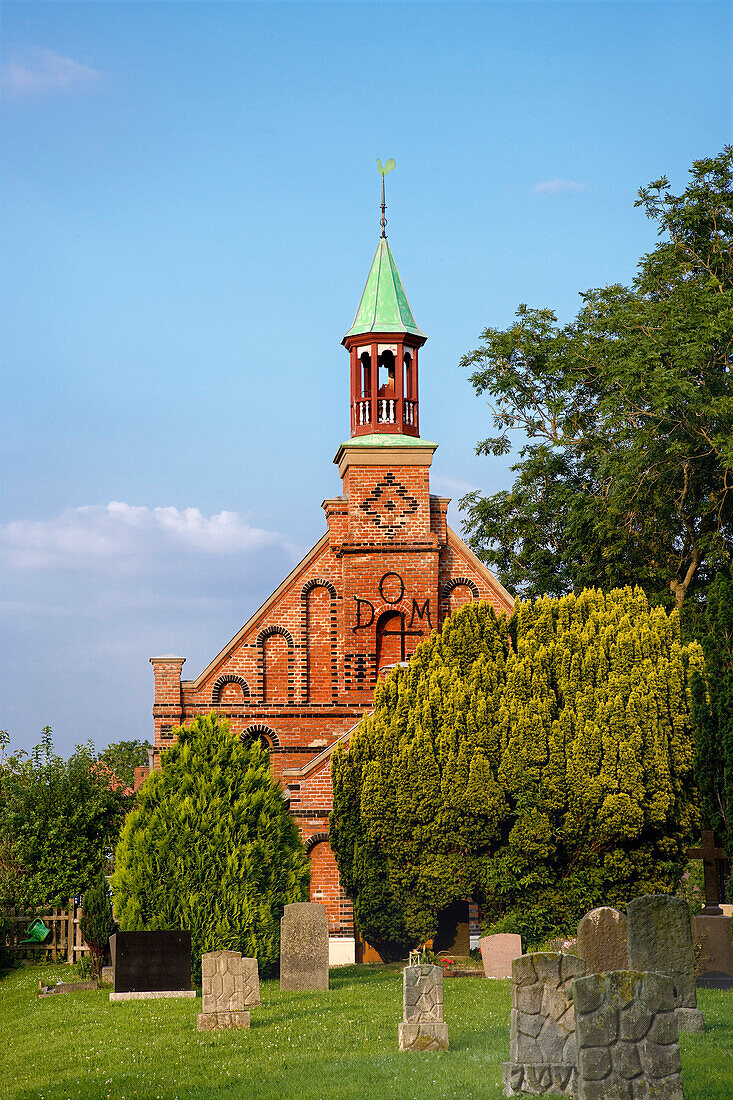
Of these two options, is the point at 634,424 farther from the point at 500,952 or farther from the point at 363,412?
the point at 500,952

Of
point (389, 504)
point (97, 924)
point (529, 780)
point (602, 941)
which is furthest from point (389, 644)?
point (602, 941)

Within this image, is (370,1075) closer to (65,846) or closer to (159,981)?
(159,981)

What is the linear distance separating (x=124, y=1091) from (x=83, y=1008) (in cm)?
792

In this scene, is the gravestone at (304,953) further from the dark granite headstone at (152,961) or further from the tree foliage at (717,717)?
the tree foliage at (717,717)

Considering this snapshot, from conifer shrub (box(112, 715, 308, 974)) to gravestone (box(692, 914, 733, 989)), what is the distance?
7.92 metres

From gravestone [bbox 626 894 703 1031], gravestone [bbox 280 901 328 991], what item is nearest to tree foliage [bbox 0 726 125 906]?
gravestone [bbox 280 901 328 991]

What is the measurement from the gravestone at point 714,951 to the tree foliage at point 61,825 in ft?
48.6

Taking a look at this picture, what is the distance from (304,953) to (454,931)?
7.82 metres

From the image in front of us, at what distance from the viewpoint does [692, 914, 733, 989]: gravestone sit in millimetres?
18500

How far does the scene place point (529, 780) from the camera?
24.0 meters

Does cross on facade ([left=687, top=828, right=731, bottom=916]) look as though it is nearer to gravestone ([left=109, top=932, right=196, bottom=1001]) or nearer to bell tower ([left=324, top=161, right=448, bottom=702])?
gravestone ([left=109, top=932, right=196, bottom=1001])

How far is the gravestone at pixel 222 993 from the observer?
54.0 ft

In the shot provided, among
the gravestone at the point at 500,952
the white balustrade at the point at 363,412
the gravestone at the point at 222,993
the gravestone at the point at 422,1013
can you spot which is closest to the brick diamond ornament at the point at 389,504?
the white balustrade at the point at 363,412

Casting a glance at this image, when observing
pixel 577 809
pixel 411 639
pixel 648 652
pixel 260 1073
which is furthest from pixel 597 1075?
pixel 411 639
